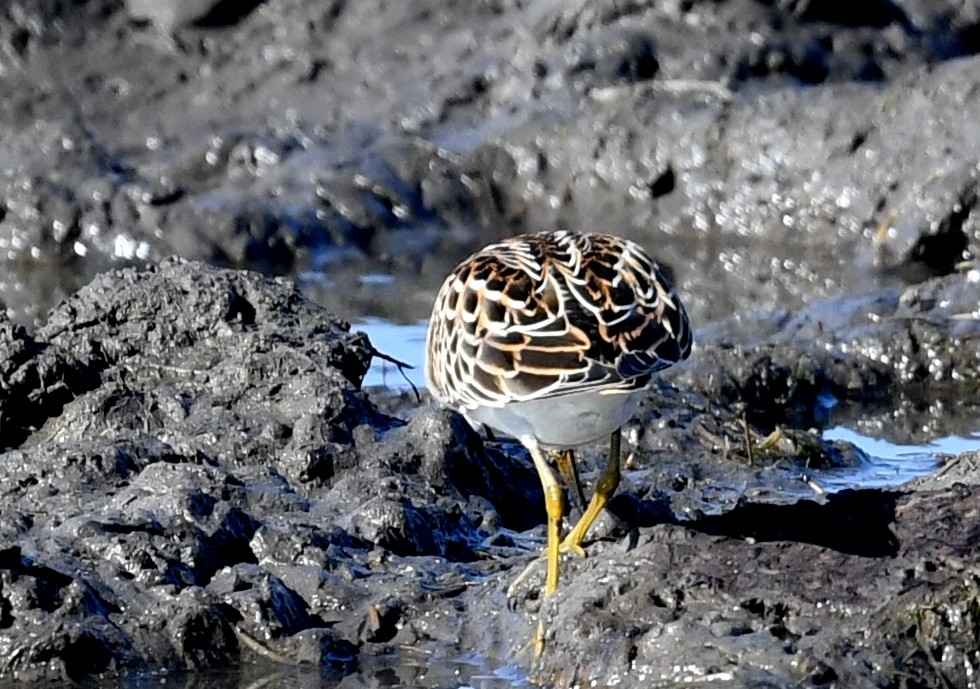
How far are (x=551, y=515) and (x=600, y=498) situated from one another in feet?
0.69

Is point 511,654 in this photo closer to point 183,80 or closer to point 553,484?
point 553,484

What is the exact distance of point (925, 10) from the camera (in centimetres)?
1280

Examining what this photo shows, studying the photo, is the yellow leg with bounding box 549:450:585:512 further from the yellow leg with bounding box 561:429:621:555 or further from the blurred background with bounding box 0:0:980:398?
the blurred background with bounding box 0:0:980:398

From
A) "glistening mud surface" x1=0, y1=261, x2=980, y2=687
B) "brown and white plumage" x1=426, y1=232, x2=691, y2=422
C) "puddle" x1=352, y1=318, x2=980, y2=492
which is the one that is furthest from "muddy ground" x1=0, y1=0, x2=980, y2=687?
"brown and white plumage" x1=426, y1=232, x2=691, y2=422

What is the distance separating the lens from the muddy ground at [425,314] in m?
4.77

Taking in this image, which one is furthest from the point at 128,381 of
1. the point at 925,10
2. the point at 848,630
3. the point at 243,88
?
the point at 925,10

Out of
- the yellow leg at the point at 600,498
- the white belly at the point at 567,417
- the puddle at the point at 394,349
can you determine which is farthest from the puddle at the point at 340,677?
the puddle at the point at 394,349

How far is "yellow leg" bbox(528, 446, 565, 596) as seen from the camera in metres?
4.89

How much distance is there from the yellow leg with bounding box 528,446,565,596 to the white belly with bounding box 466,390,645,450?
106 mm

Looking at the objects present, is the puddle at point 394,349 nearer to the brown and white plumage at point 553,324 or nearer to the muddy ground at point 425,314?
the muddy ground at point 425,314

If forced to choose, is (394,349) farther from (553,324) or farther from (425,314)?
(553,324)

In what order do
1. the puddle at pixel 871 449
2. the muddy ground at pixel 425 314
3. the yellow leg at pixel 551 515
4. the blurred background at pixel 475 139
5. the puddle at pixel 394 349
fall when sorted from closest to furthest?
the muddy ground at pixel 425 314
the yellow leg at pixel 551 515
the puddle at pixel 871 449
the puddle at pixel 394 349
the blurred background at pixel 475 139

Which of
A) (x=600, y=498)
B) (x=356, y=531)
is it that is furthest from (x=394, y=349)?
(x=600, y=498)

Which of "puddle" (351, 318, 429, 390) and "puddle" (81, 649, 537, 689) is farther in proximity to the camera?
"puddle" (351, 318, 429, 390)
